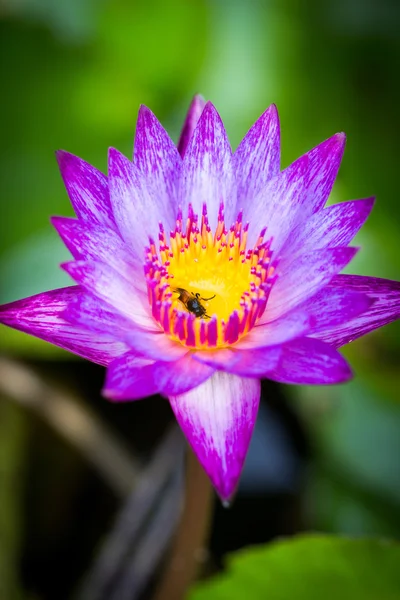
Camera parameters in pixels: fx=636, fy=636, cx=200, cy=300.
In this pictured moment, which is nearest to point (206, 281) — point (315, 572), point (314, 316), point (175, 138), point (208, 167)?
point (208, 167)

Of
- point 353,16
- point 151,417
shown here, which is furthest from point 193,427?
point 353,16

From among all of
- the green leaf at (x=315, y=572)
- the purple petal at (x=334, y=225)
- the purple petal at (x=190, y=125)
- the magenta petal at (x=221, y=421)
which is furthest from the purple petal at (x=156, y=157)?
the green leaf at (x=315, y=572)

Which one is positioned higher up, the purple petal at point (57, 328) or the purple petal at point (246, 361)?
the purple petal at point (57, 328)

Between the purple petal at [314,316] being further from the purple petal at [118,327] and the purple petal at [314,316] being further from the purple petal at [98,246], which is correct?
the purple petal at [98,246]

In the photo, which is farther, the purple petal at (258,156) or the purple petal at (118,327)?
the purple petal at (258,156)

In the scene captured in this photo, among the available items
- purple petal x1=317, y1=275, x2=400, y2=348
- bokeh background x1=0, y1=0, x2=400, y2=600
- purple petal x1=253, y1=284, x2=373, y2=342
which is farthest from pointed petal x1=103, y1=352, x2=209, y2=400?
bokeh background x1=0, y1=0, x2=400, y2=600

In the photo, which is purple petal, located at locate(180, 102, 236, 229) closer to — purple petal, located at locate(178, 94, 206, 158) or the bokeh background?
purple petal, located at locate(178, 94, 206, 158)

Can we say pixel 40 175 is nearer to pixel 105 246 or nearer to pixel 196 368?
pixel 105 246
